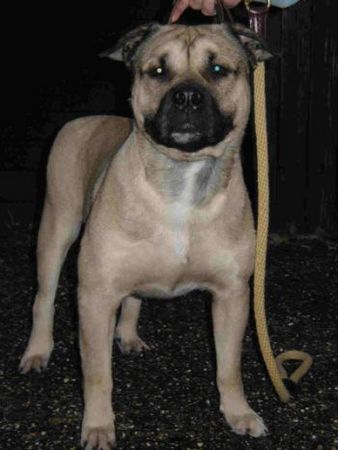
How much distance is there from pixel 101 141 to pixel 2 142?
2.90 m

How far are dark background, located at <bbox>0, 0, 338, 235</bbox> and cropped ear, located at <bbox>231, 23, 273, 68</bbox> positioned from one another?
9.55 feet

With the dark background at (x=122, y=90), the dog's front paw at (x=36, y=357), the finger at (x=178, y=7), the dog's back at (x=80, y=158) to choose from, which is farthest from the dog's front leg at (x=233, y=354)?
the dark background at (x=122, y=90)

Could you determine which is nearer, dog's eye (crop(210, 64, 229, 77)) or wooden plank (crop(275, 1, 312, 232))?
dog's eye (crop(210, 64, 229, 77))

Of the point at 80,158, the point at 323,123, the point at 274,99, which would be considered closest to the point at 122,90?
the point at 274,99

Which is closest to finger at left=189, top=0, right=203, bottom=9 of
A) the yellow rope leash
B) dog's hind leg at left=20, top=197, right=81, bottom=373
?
the yellow rope leash

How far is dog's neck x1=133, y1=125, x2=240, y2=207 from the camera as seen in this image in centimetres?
365

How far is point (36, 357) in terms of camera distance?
14.5ft

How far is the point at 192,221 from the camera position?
11.9 ft

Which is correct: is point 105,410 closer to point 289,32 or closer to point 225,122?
point 225,122

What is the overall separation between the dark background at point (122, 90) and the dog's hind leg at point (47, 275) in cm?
259

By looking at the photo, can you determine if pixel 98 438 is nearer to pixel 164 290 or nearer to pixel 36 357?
pixel 164 290

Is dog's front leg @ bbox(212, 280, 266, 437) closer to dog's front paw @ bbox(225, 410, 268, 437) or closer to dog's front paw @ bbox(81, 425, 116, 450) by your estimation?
dog's front paw @ bbox(225, 410, 268, 437)

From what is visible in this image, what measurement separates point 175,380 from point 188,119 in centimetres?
152

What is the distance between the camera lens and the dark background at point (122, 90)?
673cm
